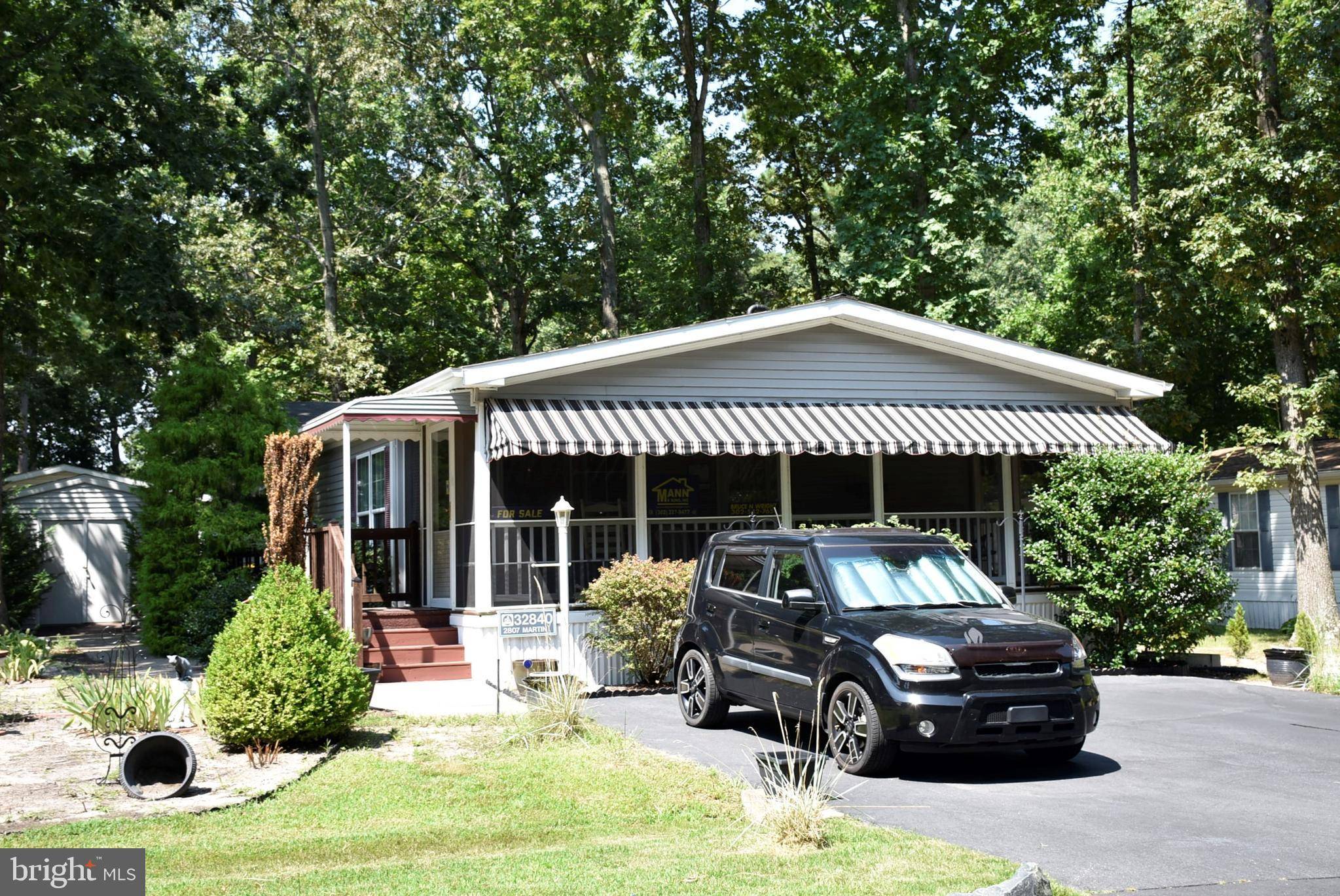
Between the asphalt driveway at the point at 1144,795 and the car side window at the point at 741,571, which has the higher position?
the car side window at the point at 741,571

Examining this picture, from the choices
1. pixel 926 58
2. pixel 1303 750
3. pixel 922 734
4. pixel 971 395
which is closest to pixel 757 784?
pixel 922 734

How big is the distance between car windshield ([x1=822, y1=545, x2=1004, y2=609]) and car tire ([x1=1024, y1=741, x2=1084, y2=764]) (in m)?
1.24

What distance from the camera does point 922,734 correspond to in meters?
8.71

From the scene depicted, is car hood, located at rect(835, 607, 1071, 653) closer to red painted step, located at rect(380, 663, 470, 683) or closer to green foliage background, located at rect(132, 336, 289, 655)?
red painted step, located at rect(380, 663, 470, 683)

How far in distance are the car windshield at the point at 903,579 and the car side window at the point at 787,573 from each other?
25 cm

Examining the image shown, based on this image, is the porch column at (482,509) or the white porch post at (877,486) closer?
the porch column at (482,509)

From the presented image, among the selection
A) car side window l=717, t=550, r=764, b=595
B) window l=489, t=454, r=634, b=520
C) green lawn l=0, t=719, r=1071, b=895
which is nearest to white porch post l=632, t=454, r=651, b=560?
window l=489, t=454, r=634, b=520

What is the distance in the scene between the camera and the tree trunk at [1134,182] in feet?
77.4

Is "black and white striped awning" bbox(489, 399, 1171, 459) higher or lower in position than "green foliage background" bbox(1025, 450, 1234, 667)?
higher

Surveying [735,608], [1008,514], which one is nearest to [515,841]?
[735,608]

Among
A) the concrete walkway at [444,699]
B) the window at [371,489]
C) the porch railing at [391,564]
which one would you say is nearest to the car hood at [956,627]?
the concrete walkway at [444,699]

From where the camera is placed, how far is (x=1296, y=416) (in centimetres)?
1823

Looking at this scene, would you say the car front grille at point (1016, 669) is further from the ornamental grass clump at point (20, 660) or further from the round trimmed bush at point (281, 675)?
the ornamental grass clump at point (20, 660)

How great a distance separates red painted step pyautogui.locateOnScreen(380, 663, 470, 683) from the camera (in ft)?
49.5
